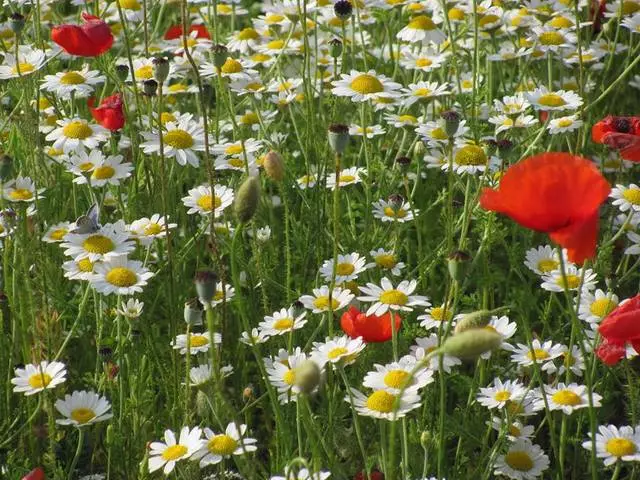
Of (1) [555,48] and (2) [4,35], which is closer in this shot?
(1) [555,48]

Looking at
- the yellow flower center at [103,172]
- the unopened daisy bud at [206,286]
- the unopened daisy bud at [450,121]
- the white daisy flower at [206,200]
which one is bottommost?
the white daisy flower at [206,200]

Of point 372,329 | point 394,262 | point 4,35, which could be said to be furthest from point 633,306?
point 4,35

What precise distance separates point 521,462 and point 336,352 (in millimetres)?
454

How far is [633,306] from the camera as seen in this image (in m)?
1.91

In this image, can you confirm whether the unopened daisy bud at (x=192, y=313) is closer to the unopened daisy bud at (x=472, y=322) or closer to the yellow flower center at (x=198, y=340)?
the yellow flower center at (x=198, y=340)

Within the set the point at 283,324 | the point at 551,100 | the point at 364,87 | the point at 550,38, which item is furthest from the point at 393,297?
the point at 550,38

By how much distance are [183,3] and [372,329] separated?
717mm

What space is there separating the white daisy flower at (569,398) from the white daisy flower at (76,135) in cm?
131

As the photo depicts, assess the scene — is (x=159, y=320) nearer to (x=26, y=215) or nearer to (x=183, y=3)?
(x=26, y=215)

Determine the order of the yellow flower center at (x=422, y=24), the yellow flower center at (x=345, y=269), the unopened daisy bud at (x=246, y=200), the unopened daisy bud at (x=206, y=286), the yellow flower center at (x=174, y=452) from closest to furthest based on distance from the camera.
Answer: the unopened daisy bud at (x=206, y=286)
the unopened daisy bud at (x=246, y=200)
the yellow flower center at (x=174, y=452)
the yellow flower center at (x=345, y=269)
the yellow flower center at (x=422, y=24)

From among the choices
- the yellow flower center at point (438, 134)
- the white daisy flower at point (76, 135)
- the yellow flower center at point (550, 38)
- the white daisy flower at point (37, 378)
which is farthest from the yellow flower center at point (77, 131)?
the yellow flower center at point (550, 38)

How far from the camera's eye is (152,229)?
8.18 feet

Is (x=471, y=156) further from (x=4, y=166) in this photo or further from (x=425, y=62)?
(x=4, y=166)

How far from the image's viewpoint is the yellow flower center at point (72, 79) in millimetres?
2926
